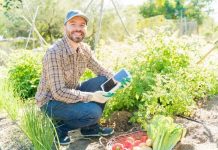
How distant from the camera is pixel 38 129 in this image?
295 centimetres

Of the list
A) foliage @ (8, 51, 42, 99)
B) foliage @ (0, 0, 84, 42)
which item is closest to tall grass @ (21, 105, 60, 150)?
foliage @ (8, 51, 42, 99)

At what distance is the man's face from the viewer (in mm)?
3418

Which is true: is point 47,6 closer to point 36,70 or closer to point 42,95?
point 36,70

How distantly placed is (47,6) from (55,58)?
40.7 ft

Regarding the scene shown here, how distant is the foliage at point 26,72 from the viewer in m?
5.51

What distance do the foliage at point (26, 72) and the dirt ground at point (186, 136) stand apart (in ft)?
4.43

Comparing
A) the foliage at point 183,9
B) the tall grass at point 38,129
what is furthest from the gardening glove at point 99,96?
the foliage at point 183,9

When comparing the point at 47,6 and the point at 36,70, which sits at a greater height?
the point at 47,6

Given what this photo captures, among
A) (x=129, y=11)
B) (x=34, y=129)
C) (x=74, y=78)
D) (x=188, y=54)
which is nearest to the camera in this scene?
(x=34, y=129)

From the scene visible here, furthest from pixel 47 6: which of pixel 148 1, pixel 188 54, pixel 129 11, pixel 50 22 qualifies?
pixel 148 1

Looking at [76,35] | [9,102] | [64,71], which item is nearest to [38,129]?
[64,71]

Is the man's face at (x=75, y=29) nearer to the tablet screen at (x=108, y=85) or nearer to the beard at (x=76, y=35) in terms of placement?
the beard at (x=76, y=35)

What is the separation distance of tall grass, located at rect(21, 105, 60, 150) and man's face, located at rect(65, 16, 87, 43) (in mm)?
744

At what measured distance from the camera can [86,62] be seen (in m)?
3.75
